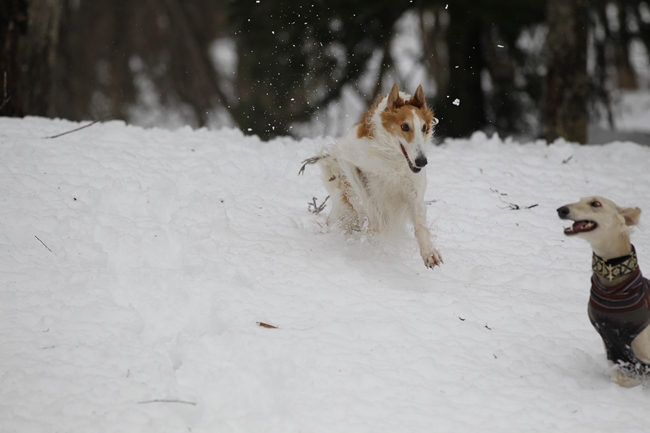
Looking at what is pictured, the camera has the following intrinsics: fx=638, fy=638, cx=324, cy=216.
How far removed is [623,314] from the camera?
3428 mm

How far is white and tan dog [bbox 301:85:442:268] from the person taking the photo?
4820 mm

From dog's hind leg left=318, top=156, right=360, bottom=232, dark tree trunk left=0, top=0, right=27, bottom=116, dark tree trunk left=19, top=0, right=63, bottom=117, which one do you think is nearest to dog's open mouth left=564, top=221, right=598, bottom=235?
dog's hind leg left=318, top=156, right=360, bottom=232

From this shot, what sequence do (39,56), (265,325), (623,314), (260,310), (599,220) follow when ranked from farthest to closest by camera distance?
1. (39,56)
2. (260,310)
3. (265,325)
4. (599,220)
5. (623,314)

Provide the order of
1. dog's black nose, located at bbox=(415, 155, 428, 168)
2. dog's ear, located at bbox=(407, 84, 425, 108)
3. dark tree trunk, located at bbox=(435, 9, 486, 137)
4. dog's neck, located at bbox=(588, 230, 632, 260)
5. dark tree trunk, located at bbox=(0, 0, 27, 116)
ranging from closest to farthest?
dog's neck, located at bbox=(588, 230, 632, 260)
dog's black nose, located at bbox=(415, 155, 428, 168)
dog's ear, located at bbox=(407, 84, 425, 108)
dark tree trunk, located at bbox=(0, 0, 27, 116)
dark tree trunk, located at bbox=(435, 9, 486, 137)

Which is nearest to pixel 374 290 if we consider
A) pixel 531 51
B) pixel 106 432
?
pixel 106 432

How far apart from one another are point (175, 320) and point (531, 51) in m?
10.9

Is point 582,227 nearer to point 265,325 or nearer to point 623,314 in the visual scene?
point 623,314

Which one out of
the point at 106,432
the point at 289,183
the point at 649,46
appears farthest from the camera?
the point at 649,46

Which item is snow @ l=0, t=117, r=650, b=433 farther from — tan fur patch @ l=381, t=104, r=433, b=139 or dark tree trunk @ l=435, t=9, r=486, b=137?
dark tree trunk @ l=435, t=9, r=486, b=137

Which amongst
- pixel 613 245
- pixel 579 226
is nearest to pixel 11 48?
pixel 579 226

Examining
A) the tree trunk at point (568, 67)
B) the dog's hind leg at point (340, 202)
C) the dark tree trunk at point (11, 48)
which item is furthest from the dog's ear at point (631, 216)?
the dark tree trunk at point (11, 48)

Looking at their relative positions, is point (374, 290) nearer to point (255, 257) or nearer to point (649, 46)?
point (255, 257)

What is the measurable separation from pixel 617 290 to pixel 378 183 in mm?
2247

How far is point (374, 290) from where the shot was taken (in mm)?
4469
